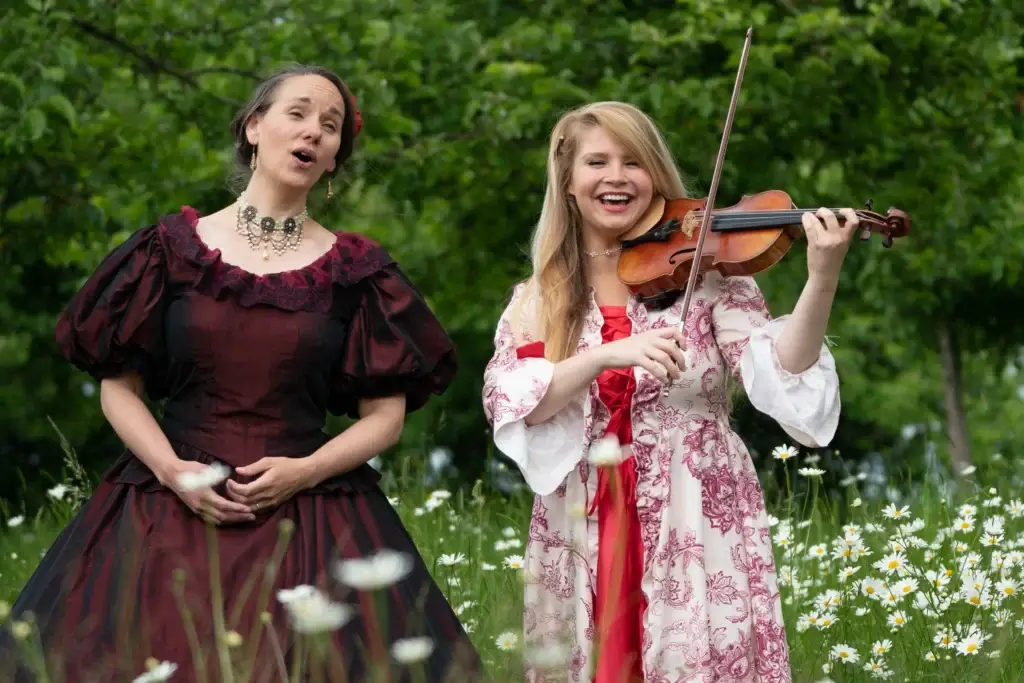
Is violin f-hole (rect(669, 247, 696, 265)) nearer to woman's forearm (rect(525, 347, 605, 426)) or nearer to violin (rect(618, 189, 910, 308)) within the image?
violin (rect(618, 189, 910, 308))

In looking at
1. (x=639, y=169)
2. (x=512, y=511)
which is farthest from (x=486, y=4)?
(x=639, y=169)

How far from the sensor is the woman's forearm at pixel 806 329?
294cm

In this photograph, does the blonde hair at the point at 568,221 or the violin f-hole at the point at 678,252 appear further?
the blonde hair at the point at 568,221

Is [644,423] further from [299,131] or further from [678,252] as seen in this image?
[299,131]

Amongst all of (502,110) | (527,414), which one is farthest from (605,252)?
(502,110)

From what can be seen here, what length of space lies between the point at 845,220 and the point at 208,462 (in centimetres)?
139

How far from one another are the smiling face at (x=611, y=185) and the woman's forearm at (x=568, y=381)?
0.35 metres

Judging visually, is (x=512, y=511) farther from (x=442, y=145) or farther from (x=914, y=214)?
(x=914, y=214)

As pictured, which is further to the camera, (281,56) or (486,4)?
(486,4)

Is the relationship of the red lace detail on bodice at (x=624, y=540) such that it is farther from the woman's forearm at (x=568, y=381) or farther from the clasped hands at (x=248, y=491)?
the clasped hands at (x=248, y=491)

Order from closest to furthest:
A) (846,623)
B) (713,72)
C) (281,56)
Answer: (846,623) → (281,56) → (713,72)

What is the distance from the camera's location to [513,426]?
3121 mm

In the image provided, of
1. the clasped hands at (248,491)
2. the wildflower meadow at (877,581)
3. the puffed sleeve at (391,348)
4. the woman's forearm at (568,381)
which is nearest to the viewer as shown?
the clasped hands at (248,491)

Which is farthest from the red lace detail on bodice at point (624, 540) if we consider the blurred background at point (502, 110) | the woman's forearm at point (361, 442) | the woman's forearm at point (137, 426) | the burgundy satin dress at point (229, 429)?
the blurred background at point (502, 110)
